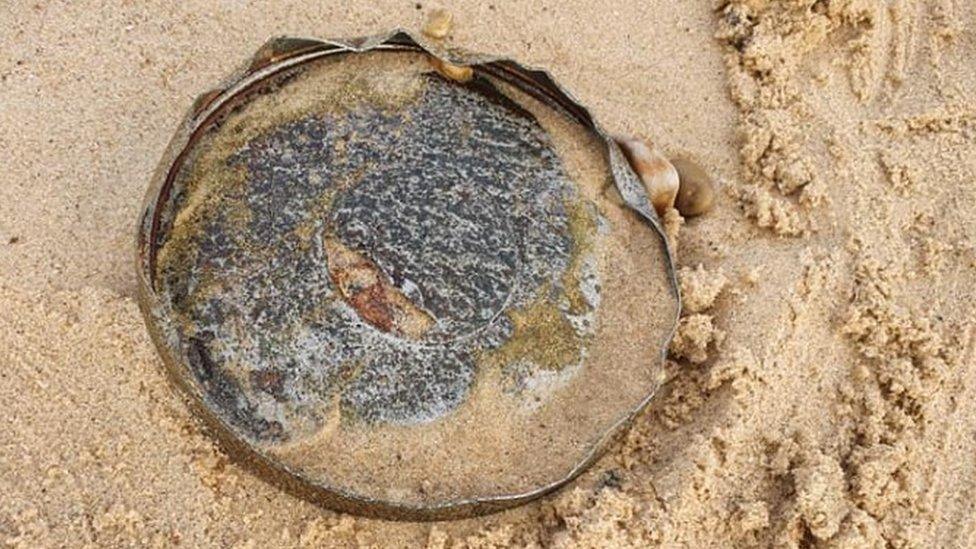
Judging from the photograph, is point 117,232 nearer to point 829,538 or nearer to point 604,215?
point 604,215

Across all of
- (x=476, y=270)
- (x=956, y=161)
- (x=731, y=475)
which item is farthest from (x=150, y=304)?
(x=956, y=161)

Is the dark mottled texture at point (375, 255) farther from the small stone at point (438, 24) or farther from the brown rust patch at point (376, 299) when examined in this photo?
the small stone at point (438, 24)

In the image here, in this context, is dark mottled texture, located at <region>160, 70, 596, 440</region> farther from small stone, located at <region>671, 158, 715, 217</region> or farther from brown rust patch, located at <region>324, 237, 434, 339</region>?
small stone, located at <region>671, 158, 715, 217</region>

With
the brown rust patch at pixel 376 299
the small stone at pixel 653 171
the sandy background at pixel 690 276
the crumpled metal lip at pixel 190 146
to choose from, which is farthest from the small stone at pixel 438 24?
the brown rust patch at pixel 376 299

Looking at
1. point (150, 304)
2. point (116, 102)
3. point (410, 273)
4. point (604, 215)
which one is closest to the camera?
point (150, 304)

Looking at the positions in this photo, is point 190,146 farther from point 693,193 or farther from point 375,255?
point 693,193

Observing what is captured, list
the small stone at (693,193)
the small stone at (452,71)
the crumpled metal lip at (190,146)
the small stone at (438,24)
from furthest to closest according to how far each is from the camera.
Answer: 1. the small stone at (438,24)
2. the small stone at (693,193)
3. the small stone at (452,71)
4. the crumpled metal lip at (190,146)

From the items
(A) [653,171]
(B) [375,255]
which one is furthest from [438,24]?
(B) [375,255]
